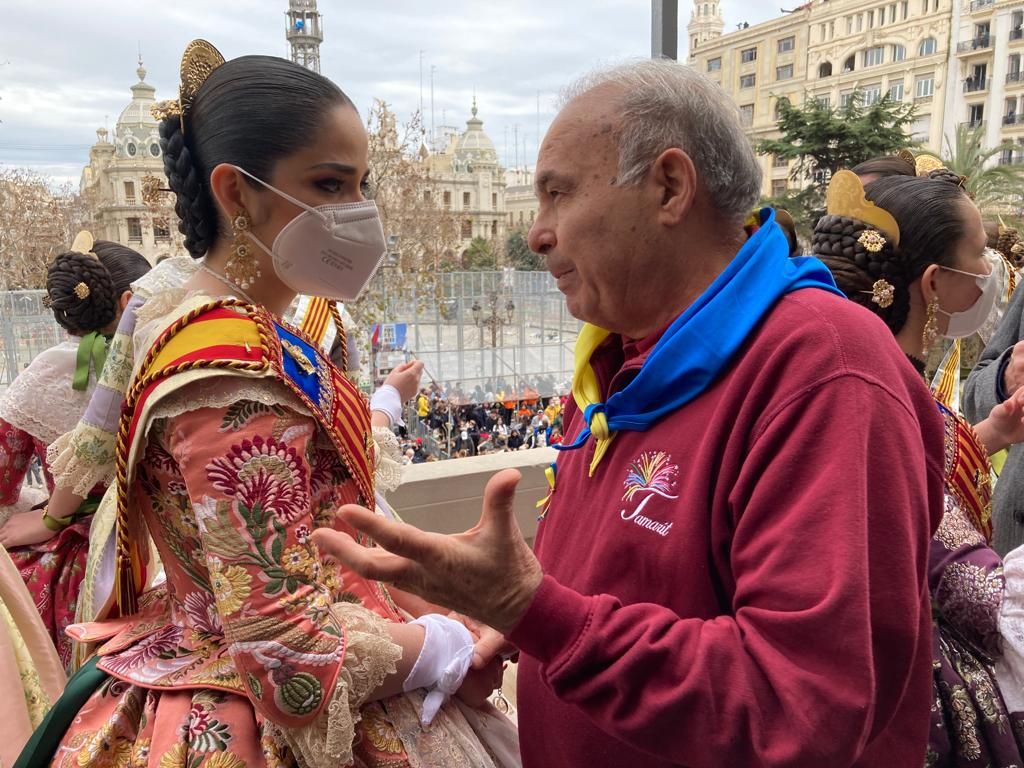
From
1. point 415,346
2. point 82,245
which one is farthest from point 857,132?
point 82,245

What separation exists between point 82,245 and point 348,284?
5.22 feet

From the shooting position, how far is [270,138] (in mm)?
1159

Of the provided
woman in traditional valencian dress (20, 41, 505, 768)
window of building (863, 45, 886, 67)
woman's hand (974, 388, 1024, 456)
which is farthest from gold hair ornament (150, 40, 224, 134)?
window of building (863, 45, 886, 67)

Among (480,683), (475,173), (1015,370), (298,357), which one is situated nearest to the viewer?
(298,357)

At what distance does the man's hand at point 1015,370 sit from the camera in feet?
6.33

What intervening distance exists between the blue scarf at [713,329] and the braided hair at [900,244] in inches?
24.7

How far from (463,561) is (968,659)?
111 centimetres

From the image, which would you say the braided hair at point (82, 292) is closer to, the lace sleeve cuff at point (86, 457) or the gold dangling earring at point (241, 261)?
the lace sleeve cuff at point (86, 457)

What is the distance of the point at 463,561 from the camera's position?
0.74 m

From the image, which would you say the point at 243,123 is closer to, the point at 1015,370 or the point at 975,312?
the point at 975,312

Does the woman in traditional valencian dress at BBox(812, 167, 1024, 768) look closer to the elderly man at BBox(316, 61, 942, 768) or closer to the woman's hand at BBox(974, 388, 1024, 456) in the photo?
the woman's hand at BBox(974, 388, 1024, 456)

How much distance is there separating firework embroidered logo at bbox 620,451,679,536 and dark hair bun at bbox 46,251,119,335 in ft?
6.60

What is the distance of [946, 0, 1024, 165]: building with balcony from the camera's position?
18906 mm

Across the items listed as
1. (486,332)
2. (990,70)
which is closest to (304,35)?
(486,332)
